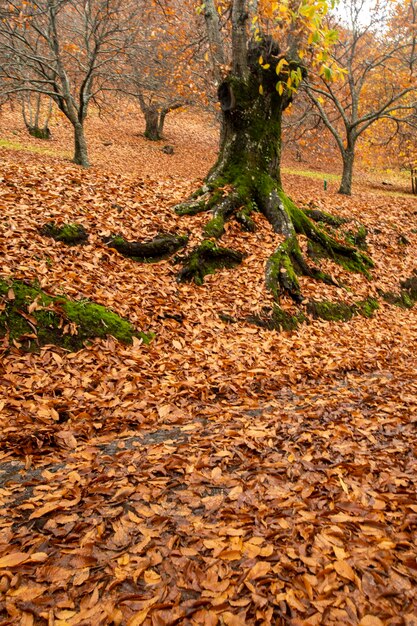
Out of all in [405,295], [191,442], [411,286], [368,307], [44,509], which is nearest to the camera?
[44,509]

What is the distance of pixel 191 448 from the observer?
3.46 m

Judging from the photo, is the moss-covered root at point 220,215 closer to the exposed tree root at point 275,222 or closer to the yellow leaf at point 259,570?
the exposed tree root at point 275,222

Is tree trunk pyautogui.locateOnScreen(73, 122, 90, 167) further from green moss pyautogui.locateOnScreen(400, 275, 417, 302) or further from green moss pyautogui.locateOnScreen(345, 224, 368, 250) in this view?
green moss pyautogui.locateOnScreen(400, 275, 417, 302)

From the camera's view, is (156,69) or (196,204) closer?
(196,204)

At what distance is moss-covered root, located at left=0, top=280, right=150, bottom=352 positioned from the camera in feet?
14.5

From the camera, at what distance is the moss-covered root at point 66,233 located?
5762 mm

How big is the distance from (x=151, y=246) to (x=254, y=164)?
299 cm

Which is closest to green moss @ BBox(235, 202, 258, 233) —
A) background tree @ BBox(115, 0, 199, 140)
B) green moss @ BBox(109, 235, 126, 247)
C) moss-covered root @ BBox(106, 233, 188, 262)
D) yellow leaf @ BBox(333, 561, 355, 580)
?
moss-covered root @ BBox(106, 233, 188, 262)

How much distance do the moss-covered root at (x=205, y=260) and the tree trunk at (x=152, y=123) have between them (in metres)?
21.0

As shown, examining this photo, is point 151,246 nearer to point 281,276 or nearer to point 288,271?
point 281,276

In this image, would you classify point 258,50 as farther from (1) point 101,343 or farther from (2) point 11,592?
(2) point 11,592

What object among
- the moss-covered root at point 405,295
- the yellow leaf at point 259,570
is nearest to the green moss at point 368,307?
the moss-covered root at point 405,295

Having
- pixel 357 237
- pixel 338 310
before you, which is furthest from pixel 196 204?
pixel 357 237

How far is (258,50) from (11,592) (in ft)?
27.3
